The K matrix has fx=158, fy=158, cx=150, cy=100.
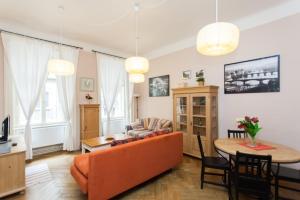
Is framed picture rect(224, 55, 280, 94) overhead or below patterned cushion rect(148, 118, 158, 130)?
overhead

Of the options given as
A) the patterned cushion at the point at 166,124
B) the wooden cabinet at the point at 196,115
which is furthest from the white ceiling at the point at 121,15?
the patterned cushion at the point at 166,124

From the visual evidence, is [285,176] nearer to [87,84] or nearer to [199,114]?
[199,114]

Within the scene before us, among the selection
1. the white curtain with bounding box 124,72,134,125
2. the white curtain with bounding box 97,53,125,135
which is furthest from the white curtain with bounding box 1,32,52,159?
the white curtain with bounding box 124,72,134,125

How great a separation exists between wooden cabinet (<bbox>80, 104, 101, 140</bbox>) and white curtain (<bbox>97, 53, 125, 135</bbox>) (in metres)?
0.58

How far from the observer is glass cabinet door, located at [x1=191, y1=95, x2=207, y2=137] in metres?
3.78

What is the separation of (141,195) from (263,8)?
4051 mm

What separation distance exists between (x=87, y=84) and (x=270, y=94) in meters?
4.58

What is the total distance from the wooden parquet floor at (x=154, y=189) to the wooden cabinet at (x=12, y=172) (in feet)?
0.45

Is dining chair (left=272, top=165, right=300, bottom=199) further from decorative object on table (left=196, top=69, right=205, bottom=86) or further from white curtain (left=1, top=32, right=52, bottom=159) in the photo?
white curtain (left=1, top=32, right=52, bottom=159)

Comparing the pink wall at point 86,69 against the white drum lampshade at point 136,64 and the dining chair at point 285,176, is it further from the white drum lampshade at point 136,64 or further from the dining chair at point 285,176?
the dining chair at point 285,176

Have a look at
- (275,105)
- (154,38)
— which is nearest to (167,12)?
(154,38)

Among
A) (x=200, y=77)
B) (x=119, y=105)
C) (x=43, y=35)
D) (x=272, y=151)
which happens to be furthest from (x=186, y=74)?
(x=43, y=35)

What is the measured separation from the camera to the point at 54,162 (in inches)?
142

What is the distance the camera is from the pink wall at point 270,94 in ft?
9.23
